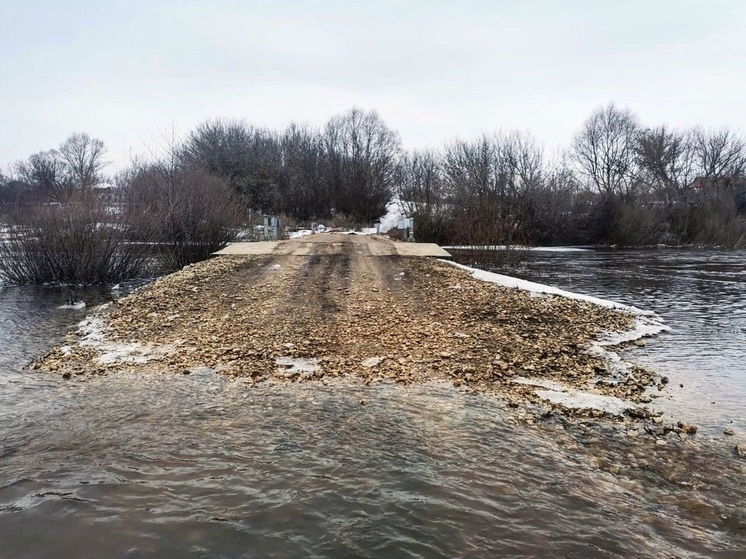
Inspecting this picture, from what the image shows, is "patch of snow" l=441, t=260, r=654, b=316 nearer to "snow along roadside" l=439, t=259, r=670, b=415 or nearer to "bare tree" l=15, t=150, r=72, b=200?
"snow along roadside" l=439, t=259, r=670, b=415

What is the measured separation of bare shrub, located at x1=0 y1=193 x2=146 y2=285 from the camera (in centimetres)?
1293

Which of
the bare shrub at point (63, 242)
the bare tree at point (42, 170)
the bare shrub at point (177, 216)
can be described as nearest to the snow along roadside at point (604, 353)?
the bare shrub at point (177, 216)

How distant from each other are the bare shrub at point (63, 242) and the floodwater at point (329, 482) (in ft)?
29.3

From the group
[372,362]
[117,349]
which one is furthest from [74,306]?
[372,362]

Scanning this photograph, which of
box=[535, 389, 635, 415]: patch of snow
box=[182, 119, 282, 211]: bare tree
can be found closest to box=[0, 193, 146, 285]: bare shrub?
box=[535, 389, 635, 415]: patch of snow

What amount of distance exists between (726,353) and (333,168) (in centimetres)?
4901

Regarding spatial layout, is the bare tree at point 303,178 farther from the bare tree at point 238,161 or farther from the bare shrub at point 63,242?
the bare shrub at point 63,242

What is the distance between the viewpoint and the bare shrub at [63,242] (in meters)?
12.9

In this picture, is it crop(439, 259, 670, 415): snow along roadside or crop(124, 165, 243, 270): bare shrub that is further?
crop(124, 165, 243, 270): bare shrub

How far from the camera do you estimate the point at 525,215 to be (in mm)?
34062

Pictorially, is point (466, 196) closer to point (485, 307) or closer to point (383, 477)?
point (485, 307)

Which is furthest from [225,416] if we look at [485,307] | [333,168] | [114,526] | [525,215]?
[333,168]

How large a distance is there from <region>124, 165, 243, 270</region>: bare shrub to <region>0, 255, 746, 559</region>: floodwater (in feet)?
34.0

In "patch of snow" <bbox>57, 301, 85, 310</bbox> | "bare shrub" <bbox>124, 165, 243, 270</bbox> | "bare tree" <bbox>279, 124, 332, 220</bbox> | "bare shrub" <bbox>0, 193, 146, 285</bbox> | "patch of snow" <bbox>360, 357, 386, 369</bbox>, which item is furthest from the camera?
"bare tree" <bbox>279, 124, 332, 220</bbox>
